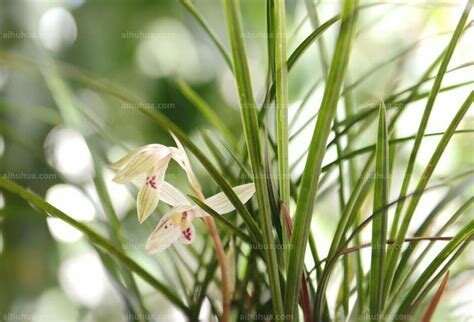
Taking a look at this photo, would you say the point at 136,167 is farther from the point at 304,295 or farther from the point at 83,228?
the point at 304,295

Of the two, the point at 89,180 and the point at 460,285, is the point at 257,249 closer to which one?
the point at 460,285

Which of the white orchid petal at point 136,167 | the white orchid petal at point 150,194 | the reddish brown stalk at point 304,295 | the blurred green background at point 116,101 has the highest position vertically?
the blurred green background at point 116,101

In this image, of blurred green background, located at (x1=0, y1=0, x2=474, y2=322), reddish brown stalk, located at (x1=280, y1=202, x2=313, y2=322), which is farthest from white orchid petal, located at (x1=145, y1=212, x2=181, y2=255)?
blurred green background, located at (x1=0, y1=0, x2=474, y2=322)

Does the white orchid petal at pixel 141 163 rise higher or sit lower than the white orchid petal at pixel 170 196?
higher

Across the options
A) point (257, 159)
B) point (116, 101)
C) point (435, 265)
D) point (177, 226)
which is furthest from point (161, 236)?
point (116, 101)

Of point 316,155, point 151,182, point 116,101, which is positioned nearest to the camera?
point 316,155

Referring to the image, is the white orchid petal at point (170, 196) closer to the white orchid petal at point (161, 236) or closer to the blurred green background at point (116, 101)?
the white orchid petal at point (161, 236)

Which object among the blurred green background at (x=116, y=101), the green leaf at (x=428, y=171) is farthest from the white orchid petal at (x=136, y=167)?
the blurred green background at (x=116, y=101)

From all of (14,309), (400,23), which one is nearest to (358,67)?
(400,23)
